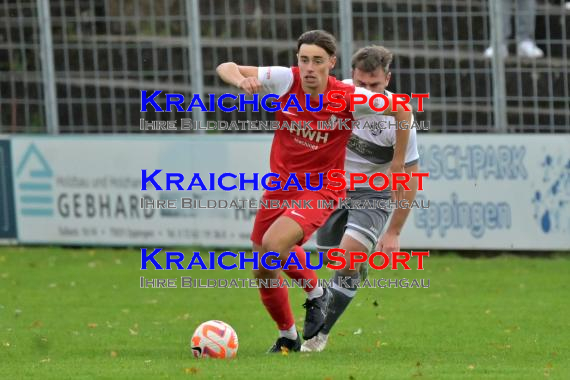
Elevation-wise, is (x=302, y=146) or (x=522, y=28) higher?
(x=522, y=28)

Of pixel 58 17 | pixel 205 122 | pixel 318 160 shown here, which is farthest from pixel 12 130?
pixel 318 160

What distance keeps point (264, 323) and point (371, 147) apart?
228cm

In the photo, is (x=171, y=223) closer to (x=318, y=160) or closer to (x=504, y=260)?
(x=504, y=260)

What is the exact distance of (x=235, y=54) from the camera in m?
15.6

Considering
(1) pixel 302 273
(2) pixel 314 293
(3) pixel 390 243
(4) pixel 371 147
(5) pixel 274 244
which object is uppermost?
(4) pixel 371 147

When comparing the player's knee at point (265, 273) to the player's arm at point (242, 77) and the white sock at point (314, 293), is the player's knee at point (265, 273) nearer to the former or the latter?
the white sock at point (314, 293)

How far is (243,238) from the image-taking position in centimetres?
1555

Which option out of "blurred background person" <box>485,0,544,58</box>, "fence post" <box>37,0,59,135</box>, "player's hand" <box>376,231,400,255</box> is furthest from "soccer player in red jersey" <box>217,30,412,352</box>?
"fence post" <box>37,0,59,135</box>

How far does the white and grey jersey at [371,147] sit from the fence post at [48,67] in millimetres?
7454

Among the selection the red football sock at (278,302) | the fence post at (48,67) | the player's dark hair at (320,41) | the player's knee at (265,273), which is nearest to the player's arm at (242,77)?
the player's dark hair at (320,41)

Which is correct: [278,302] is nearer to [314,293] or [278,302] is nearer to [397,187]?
[314,293]

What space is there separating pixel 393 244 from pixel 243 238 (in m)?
6.49

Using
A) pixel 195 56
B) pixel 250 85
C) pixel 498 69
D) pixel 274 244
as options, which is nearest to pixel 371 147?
pixel 274 244

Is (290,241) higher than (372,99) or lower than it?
lower
